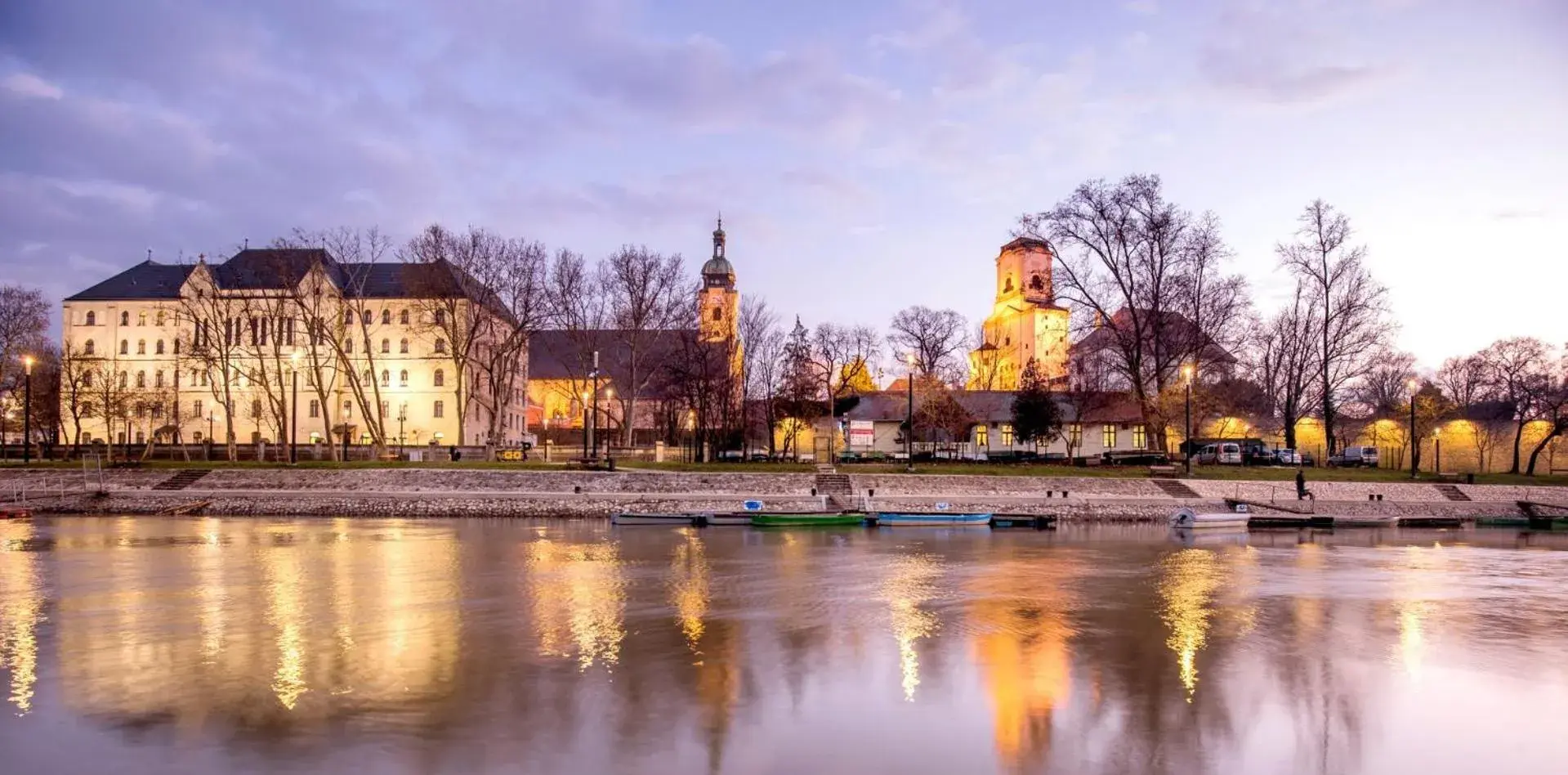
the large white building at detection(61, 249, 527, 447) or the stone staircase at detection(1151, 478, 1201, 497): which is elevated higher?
the large white building at detection(61, 249, 527, 447)

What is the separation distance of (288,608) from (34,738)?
8.15 m

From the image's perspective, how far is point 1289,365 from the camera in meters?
64.3

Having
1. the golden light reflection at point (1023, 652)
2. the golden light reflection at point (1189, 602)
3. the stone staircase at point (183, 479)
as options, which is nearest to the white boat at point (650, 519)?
the golden light reflection at point (1023, 652)

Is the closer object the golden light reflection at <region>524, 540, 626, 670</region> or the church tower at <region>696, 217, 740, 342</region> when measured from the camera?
the golden light reflection at <region>524, 540, 626, 670</region>

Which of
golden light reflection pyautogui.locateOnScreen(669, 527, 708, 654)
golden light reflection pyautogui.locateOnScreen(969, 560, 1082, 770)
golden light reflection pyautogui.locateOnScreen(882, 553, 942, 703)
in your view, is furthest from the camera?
golden light reflection pyautogui.locateOnScreen(669, 527, 708, 654)

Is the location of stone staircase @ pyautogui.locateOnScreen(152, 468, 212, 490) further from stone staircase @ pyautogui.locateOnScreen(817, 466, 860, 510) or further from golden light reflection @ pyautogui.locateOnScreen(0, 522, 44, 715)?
stone staircase @ pyautogui.locateOnScreen(817, 466, 860, 510)

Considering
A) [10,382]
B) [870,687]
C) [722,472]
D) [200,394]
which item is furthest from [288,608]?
[200,394]

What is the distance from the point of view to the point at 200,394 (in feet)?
290

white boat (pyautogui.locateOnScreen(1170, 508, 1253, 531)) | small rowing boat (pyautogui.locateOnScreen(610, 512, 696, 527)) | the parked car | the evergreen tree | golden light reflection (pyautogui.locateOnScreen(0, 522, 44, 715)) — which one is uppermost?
the evergreen tree

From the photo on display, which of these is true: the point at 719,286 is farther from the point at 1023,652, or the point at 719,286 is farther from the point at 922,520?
the point at 1023,652

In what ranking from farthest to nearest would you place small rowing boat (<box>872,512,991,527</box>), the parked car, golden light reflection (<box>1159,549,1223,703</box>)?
the parked car < small rowing boat (<box>872,512,991,527</box>) < golden light reflection (<box>1159,549,1223,703</box>)

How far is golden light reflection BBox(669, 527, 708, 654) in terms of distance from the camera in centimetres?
1745

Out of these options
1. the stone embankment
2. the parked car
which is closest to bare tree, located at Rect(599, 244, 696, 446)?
the stone embankment

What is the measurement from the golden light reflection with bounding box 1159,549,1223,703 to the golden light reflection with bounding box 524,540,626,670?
9378 millimetres
